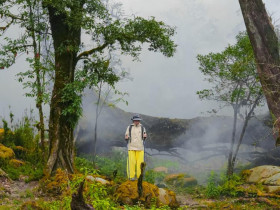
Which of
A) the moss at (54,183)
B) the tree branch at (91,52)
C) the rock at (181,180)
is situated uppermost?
the tree branch at (91,52)

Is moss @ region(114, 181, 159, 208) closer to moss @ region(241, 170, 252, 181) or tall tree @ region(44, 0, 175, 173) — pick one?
tall tree @ region(44, 0, 175, 173)

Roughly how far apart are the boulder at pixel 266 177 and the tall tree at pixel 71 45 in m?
5.98

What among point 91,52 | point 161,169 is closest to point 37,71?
point 91,52

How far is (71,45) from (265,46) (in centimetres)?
654

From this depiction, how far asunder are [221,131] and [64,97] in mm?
9915

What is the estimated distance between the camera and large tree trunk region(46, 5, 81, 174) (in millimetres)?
12266

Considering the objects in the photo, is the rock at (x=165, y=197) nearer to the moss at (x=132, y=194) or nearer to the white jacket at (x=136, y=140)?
the moss at (x=132, y=194)

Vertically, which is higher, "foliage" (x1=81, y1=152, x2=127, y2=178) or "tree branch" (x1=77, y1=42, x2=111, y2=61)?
"tree branch" (x1=77, y1=42, x2=111, y2=61)

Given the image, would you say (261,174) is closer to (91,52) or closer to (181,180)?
(181,180)

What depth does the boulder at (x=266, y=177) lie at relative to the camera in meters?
12.6

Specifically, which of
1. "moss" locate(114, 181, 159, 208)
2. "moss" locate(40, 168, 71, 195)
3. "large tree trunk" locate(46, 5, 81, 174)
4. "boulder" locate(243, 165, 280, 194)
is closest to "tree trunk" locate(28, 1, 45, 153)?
"large tree trunk" locate(46, 5, 81, 174)

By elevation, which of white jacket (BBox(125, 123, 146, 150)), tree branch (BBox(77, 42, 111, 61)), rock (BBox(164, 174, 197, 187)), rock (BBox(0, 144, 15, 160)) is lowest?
rock (BBox(164, 174, 197, 187))

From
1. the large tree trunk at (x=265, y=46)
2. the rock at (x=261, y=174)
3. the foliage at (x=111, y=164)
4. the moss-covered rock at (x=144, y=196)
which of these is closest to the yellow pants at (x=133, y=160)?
the moss-covered rock at (x=144, y=196)

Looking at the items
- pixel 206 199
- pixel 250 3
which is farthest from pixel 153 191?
pixel 250 3
